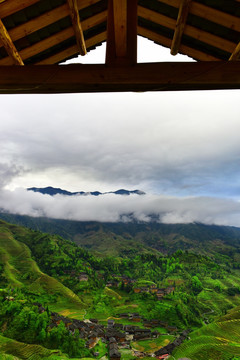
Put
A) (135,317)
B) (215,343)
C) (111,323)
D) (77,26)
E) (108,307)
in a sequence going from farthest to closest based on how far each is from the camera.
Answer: (108,307) < (135,317) < (111,323) < (215,343) < (77,26)

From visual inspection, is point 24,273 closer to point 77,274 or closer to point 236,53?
point 77,274

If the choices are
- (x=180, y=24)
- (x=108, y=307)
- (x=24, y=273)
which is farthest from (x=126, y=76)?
(x=24, y=273)

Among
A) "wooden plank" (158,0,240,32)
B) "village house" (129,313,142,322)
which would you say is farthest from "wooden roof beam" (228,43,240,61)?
"village house" (129,313,142,322)

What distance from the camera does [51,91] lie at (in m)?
3.96

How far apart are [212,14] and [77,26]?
241cm

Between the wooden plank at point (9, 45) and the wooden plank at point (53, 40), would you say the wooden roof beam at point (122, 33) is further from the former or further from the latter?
the wooden plank at point (9, 45)

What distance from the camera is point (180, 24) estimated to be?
4078 millimetres

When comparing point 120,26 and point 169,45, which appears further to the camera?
point 169,45

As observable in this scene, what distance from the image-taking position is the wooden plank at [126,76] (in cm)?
367

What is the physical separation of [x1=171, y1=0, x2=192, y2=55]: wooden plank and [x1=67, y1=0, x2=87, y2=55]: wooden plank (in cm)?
177

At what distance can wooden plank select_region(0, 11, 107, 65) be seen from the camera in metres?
4.42

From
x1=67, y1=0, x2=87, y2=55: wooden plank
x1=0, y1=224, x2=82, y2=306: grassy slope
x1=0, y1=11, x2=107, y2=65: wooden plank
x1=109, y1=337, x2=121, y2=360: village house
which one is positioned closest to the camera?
x1=67, y1=0, x2=87, y2=55: wooden plank

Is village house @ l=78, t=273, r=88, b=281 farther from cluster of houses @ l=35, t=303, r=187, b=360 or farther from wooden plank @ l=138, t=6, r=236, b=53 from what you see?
wooden plank @ l=138, t=6, r=236, b=53

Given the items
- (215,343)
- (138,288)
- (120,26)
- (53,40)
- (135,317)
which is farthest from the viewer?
(138,288)
